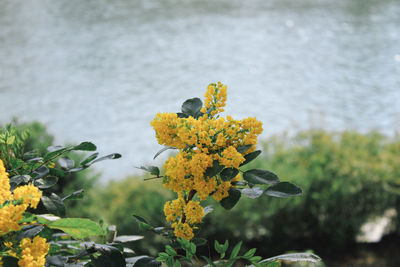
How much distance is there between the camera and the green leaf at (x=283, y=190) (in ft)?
1.81

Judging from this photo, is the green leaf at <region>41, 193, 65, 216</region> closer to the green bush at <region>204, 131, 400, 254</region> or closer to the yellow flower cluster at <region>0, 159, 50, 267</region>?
the yellow flower cluster at <region>0, 159, 50, 267</region>

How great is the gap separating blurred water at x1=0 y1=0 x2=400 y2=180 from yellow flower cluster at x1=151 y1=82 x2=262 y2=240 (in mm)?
2689

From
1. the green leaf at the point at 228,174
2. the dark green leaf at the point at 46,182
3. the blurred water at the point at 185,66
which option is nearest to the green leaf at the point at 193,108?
the green leaf at the point at 228,174

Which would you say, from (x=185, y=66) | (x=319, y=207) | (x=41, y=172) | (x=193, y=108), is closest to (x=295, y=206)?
(x=319, y=207)

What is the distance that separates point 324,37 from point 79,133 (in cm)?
522

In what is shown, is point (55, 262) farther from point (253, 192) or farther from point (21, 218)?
point (253, 192)

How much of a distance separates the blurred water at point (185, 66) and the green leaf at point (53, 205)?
2789mm

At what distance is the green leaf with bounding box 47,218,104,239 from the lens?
0.48m

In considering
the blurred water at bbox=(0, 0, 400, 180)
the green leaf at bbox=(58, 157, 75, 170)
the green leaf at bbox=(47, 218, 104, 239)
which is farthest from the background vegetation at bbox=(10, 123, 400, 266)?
the green leaf at bbox=(47, 218, 104, 239)

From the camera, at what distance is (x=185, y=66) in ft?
21.2

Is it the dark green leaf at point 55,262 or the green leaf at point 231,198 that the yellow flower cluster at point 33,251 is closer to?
the dark green leaf at point 55,262

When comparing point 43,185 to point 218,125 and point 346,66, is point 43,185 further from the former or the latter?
point 346,66

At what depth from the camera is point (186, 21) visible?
8844 mm

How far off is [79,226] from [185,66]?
610 centimetres
